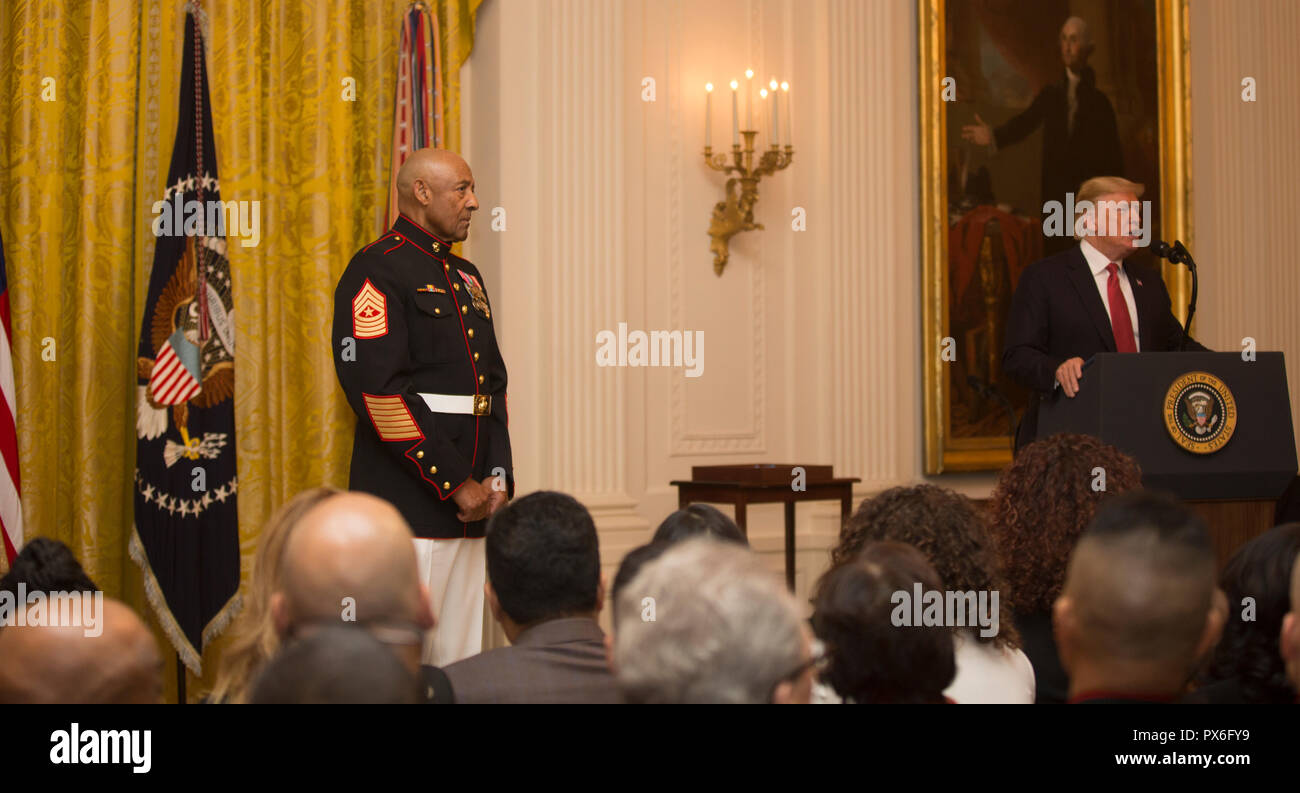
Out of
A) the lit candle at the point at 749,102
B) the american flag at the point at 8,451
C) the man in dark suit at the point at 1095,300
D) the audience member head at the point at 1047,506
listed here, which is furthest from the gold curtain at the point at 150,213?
the audience member head at the point at 1047,506

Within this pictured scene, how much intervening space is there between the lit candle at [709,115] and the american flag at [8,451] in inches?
123

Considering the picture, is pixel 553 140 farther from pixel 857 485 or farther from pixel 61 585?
pixel 61 585

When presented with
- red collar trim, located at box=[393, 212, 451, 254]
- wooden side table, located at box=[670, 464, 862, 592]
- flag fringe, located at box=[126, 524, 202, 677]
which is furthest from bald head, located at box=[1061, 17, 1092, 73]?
flag fringe, located at box=[126, 524, 202, 677]

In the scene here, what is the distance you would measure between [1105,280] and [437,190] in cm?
260

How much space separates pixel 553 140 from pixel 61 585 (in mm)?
3571

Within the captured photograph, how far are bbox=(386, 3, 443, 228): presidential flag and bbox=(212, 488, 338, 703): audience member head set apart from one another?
3.02 metres

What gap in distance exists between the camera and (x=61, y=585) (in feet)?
8.18

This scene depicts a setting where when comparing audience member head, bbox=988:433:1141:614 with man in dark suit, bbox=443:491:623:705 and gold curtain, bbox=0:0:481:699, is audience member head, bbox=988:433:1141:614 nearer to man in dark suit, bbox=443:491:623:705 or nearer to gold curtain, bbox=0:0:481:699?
man in dark suit, bbox=443:491:623:705

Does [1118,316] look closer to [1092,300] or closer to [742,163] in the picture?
[1092,300]

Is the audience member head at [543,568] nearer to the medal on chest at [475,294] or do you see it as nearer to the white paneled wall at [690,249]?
the medal on chest at [475,294]

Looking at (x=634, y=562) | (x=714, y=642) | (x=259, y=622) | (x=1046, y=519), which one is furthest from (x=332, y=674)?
(x=1046, y=519)

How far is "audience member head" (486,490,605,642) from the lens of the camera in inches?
90.5

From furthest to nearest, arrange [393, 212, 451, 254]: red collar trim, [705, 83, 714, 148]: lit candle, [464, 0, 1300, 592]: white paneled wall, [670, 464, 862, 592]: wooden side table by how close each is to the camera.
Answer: [705, 83, 714, 148]: lit candle → [464, 0, 1300, 592]: white paneled wall → [670, 464, 862, 592]: wooden side table → [393, 212, 451, 254]: red collar trim
